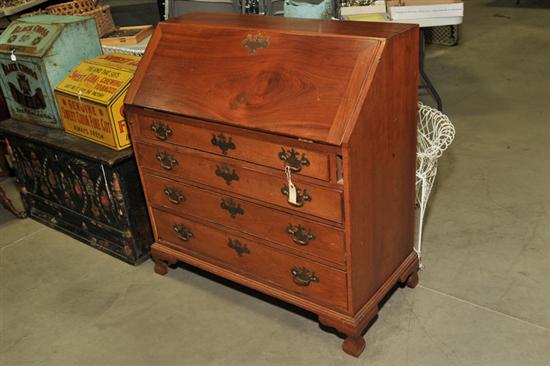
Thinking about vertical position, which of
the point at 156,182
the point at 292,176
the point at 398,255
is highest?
the point at 292,176

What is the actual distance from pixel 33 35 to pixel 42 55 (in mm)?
185

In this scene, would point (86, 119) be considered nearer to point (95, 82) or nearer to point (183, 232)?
point (95, 82)

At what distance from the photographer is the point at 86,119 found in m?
2.84

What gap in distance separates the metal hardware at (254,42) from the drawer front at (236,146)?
12.3 inches

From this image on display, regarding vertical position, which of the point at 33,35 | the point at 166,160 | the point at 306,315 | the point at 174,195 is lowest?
the point at 306,315

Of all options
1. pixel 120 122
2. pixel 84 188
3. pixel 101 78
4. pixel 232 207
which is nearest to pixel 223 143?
pixel 232 207

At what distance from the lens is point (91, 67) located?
286 centimetres

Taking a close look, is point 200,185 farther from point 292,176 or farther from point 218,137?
point 292,176

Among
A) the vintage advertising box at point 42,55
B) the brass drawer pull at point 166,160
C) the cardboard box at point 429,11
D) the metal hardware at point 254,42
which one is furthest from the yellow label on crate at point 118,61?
the cardboard box at point 429,11

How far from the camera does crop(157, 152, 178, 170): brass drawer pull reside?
8.05 ft

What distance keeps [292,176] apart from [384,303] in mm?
804

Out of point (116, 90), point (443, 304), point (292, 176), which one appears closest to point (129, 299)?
point (116, 90)

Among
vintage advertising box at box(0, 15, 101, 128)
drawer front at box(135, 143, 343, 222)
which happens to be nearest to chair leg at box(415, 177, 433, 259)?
drawer front at box(135, 143, 343, 222)

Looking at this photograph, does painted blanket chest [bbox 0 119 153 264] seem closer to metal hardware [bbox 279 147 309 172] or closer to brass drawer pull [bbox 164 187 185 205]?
brass drawer pull [bbox 164 187 185 205]
